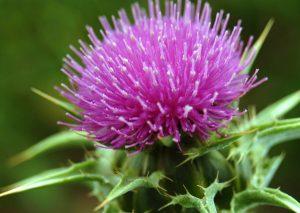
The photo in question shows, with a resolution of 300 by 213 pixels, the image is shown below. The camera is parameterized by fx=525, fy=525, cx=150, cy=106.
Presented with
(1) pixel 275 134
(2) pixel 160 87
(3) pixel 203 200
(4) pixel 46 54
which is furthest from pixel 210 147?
(4) pixel 46 54

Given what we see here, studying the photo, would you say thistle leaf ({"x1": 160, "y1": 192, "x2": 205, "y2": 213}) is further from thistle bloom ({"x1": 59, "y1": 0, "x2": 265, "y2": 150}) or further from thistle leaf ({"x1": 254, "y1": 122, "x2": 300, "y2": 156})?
thistle leaf ({"x1": 254, "y1": 122, "x2": 300, "y2": 156})

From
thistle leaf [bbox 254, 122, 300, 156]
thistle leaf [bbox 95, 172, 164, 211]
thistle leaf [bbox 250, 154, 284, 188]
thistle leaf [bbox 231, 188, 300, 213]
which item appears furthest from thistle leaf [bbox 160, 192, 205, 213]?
thistle leaf [bbox 254, 122, 300, 156]

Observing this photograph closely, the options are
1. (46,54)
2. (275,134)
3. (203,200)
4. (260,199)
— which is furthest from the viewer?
(46,54)

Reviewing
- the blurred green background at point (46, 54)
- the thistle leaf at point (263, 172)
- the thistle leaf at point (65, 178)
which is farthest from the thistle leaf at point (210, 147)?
the blurred green background at point (46, 54)

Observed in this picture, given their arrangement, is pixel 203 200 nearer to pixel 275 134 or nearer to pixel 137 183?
pixel 137 183

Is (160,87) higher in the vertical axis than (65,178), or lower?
higher

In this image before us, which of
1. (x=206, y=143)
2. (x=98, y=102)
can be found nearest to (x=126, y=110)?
(x=98, y=102)

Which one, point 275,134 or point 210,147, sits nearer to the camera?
point 210,147
